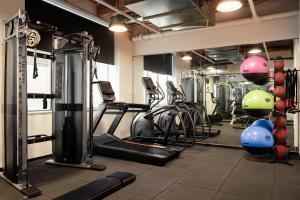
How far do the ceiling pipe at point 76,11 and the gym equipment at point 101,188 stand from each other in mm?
3612

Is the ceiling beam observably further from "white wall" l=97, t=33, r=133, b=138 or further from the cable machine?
the cable machine

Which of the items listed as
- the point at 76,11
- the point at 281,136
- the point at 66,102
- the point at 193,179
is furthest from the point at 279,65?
the point at 76,11

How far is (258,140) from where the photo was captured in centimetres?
407

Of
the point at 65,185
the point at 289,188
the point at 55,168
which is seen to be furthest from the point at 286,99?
the point at 55,168

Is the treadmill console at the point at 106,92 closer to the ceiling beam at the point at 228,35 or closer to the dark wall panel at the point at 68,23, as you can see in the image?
the dark wall panel at the point at 68,23

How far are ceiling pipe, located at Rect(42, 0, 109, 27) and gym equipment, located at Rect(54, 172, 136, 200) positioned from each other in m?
3.61

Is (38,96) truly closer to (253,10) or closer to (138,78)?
(138,78)

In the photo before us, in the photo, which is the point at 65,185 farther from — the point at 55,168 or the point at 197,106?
the point at 197,106

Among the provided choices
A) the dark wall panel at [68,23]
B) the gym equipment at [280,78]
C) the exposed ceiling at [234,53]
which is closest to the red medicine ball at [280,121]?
the gym equipment at [280,78]

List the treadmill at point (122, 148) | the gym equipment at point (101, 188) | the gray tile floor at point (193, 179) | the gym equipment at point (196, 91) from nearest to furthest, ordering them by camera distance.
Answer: the gym equipment at point (101, 188) → the gray tile floor at point (193, 179) → the treadmill at point (122, 148) → the gym equipment at point (196, 91)

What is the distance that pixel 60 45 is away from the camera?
4.48 meters

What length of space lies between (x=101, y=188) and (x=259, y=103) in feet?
12.4

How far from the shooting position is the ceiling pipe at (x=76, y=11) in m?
4.66

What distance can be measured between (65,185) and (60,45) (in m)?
2.70
